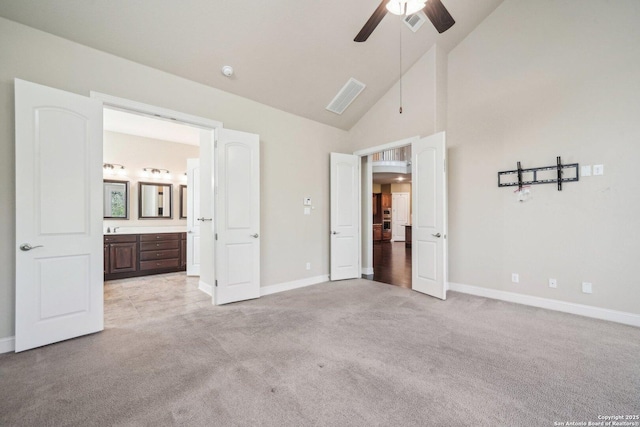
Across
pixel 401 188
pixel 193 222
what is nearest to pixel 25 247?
pixel 193 222

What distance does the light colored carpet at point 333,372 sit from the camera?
1.66 m

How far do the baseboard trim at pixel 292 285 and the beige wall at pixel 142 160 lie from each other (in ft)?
11.6

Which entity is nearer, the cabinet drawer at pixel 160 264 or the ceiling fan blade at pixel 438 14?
the ceiling fan blade at pixel 438 14

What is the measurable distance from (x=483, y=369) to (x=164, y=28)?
173 inches

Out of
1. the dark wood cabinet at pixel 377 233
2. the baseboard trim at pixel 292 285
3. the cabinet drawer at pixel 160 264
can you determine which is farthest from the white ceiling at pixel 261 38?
the dark wood cabinet at pixel 377 233

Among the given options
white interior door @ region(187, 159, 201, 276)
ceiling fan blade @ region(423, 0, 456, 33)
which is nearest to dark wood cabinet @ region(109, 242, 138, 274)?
white interior door @ region(187, 159, 201, 276)

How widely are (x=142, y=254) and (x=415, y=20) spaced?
6361mm

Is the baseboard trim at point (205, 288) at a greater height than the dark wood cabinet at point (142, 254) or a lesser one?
lesser

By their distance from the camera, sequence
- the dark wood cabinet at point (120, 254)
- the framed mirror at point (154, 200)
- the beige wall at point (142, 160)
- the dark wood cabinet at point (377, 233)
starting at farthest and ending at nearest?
1. the dark wood cabinet at point (377, 233)
2. the framed mirror at point (154, 200)
3. the beige wall at point (142, 160)
4. the dark wood cabinet at point (120, 254)

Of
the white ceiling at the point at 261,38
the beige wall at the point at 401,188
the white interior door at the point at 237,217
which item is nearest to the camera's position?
the white ceiling at the point at 261,38

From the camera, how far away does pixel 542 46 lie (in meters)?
3.53

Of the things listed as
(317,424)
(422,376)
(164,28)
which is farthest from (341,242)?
(164,28)

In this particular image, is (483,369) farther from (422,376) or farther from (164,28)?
(164,28)

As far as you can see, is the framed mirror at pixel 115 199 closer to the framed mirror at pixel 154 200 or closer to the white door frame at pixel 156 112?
the framed mirror at pixel 154 200
